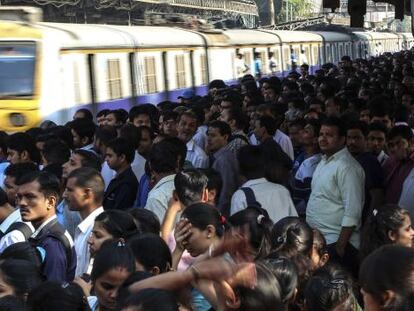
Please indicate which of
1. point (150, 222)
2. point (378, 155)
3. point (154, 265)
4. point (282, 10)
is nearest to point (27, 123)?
point (378, 155)

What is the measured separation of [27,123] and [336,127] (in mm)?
6910

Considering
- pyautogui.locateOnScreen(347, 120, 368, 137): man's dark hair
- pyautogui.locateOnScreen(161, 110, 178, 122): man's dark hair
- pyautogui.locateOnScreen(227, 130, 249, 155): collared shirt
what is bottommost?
pyautogui.locateOnScreen(227, 130, 249, 155): collared shirt

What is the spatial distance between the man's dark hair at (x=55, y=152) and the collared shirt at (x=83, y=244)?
5.76 feet

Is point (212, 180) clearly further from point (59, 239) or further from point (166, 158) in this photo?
point (59, 239)

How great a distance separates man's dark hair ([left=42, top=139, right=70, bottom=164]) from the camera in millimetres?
7121

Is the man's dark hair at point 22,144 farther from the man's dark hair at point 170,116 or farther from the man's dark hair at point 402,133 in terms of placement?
the man's dark hair at point 402,133

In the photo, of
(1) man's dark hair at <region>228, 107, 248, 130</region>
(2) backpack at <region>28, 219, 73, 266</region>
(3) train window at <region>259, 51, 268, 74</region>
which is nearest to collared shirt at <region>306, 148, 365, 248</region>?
(2) backpack at <region>28, 219, 73, 266</region>

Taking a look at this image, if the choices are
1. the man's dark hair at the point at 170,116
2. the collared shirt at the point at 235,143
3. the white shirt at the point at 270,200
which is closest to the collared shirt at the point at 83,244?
the white shirt at the point at 270,200

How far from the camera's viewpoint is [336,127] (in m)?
6.48

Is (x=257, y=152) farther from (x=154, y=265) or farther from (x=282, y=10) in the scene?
(x=282, y=10)

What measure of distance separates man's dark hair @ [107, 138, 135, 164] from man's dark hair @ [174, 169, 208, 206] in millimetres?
1476

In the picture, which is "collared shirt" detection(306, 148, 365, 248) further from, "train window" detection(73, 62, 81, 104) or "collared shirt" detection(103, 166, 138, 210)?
"train window" detection(73, 62, 81, 104)

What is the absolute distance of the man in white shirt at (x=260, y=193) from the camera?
5.60m

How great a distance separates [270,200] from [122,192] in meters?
1.56
